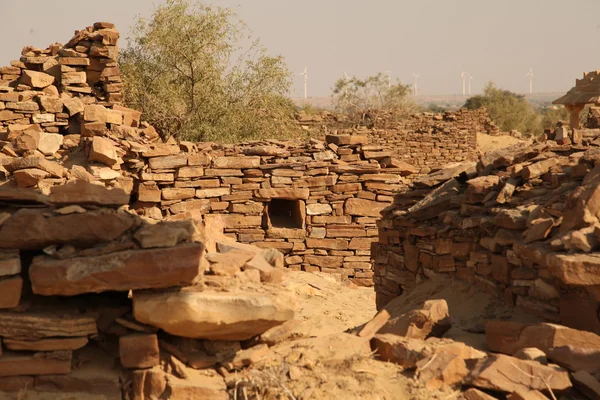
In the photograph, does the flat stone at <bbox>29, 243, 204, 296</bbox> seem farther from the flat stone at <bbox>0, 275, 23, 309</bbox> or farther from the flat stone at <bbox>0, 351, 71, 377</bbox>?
the flat stone at <bbox>0, 351, 71, 377</bbox>

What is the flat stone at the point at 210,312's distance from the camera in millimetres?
4109

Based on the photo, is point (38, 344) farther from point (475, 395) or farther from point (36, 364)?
point (475, 395)

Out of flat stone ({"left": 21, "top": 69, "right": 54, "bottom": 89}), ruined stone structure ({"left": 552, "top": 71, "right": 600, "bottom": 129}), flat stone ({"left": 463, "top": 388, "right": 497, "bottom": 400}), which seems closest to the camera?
flat stone ({"left": 463, "top": 388, "right": 497, "bottom": 400})

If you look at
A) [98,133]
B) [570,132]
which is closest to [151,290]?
[570,132]

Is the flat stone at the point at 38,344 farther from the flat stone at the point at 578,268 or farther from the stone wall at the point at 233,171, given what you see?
the stone wall at the point at 233,171

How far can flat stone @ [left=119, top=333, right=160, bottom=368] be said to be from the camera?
4.23 metres

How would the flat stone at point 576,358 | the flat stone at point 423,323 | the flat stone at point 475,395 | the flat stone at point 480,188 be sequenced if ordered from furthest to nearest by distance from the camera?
the flat stone at point 480,188
the flat stone at point 423,323
the flat stone at point 576,358
the flat stone at point 475,395

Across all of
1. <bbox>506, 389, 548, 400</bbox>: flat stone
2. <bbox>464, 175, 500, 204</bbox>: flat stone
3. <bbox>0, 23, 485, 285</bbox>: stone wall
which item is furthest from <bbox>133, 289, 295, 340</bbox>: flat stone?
<bbox>0, 23, 485, 285</bbox>: stone wall

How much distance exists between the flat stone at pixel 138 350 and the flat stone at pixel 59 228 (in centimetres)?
65

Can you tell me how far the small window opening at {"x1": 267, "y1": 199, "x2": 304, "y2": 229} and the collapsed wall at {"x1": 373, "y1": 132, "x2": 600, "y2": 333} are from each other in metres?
3.06

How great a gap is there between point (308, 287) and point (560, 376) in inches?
222

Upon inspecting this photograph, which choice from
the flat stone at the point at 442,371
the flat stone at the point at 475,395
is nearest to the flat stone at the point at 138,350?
the flat stone at the point at 442,371

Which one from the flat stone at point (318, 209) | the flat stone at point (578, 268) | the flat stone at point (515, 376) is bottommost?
the flat stone at point (515, 376)

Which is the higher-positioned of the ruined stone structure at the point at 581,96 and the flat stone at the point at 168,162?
the ruined stone structure at the point at 581,96
